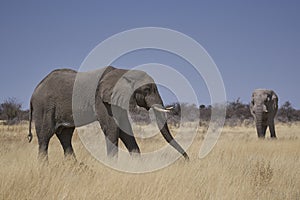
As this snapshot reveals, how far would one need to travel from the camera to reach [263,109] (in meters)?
20.8

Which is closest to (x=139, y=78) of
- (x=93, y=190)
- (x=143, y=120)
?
(x=93, y=190)

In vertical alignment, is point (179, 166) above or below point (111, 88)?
below

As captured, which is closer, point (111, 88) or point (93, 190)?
point (93, 190)

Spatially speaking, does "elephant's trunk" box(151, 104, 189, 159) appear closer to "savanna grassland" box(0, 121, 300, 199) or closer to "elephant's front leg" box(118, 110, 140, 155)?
"elephant's front leg" box(118, 110, 140, 155)

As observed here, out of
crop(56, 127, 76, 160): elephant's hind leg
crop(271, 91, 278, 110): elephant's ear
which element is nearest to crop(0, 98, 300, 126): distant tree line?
crop(271, 91, 278, 110): elephant's ear

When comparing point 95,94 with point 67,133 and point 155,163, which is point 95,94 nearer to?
point 67,133

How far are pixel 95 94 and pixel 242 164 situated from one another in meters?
3.49

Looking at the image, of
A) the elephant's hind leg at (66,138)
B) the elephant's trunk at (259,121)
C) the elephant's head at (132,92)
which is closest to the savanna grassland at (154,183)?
the elephant's head at (132,92)

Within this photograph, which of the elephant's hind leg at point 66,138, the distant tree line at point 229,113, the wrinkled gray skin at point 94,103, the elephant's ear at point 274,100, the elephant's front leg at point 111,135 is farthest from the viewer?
the distant tree line at point 229,113

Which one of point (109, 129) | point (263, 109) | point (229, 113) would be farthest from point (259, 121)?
point (229, 113)

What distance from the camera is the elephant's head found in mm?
9445

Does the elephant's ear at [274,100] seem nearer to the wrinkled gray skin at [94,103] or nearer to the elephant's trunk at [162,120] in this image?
the wrinkled gray skin at [94,103]

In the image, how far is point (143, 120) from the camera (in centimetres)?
3706

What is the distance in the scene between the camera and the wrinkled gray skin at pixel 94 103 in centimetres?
942
